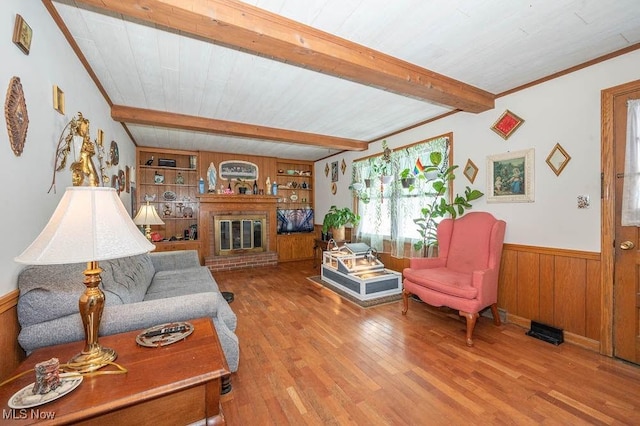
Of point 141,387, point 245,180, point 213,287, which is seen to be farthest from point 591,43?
point 245,180

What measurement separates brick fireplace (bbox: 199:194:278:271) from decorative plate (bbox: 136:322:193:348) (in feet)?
13.8

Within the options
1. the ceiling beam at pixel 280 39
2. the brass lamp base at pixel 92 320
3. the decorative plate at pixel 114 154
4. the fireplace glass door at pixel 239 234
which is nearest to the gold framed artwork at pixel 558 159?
the ceiling beam at pixel 280 39

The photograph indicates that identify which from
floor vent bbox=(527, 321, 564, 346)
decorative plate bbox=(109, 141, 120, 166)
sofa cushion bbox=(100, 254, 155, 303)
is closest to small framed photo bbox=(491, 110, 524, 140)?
floor vent bbox=(527, 321, 564, 346)

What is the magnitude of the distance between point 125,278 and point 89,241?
115 centimetres

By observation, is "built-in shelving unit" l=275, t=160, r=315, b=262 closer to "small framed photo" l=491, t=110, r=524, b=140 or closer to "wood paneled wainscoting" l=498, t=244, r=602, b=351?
"wood paneled wainscoting" l=498, t=244, r=602, b=351

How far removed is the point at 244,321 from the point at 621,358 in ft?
10.9

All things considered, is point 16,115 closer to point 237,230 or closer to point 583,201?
point 583,201

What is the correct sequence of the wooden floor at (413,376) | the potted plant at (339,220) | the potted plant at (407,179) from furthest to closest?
the potted plant at (339,220) < the potted plant at (407,179) < the wooden floor at (413,376)

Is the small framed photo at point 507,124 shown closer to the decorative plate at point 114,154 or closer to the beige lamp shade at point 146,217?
the beige lamp shade at point 146,217

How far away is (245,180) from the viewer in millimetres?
6059

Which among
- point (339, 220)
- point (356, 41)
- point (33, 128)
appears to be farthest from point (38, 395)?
point (339, 220)

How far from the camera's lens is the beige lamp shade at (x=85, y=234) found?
0.95 metres

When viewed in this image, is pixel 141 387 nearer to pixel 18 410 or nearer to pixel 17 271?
pixel 18 410

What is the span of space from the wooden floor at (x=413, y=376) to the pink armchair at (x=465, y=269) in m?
0.32
